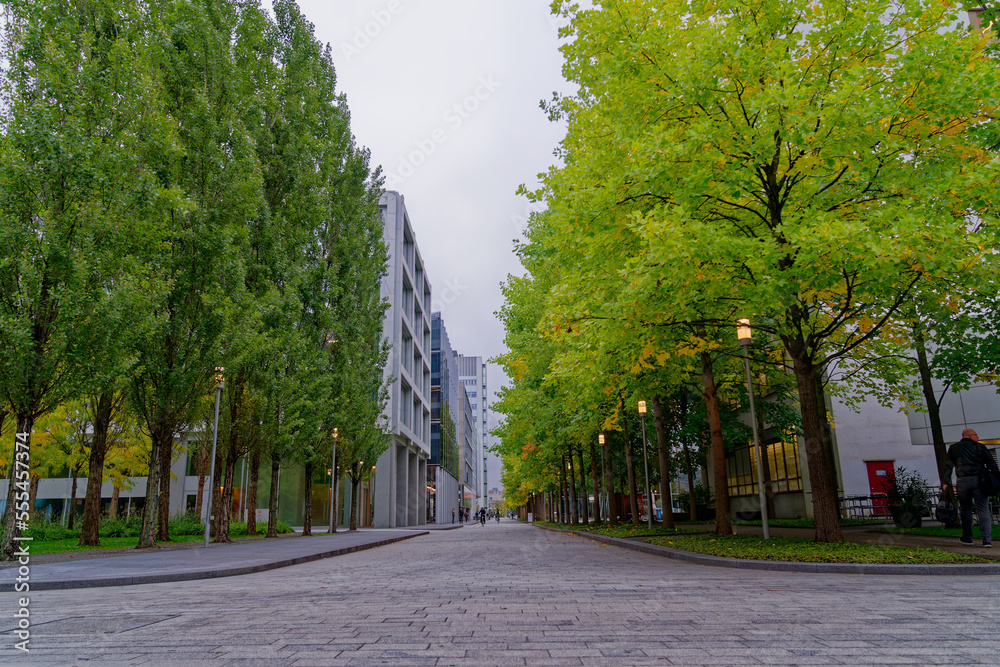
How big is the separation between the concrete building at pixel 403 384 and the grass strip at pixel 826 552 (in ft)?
96.1

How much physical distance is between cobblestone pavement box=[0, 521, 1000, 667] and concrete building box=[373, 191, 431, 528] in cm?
3173

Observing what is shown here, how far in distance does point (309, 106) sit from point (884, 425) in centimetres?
2871

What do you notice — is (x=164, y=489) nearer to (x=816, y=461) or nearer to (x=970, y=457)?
(x=816, y=461)

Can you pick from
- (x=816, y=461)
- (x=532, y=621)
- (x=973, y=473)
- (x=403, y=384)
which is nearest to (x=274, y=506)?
(x=816, y=461)

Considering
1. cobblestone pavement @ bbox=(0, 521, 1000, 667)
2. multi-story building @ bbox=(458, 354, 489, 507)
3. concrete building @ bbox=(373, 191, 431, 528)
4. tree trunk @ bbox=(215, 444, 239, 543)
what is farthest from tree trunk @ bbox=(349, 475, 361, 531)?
multi-story building @ bbox=(458, 354, 489, 507)

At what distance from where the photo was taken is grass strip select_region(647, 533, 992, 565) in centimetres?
944

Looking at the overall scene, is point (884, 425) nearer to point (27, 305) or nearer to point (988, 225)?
point (988, 225)

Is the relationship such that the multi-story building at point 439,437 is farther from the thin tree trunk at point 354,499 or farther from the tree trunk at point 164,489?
the tree trunk at point 164,489

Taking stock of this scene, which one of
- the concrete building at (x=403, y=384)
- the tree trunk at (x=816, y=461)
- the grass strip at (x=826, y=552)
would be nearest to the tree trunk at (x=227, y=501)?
the grass strip at (x=826, y=552)

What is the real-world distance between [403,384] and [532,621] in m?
45.2

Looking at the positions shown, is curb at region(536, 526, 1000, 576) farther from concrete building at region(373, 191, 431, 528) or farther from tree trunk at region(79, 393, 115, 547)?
concrete building at region(373, 191, 431, 528)

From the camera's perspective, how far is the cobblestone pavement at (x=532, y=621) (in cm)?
426

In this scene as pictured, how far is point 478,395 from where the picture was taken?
185375mm

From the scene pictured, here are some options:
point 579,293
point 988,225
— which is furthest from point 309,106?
point 988,225
